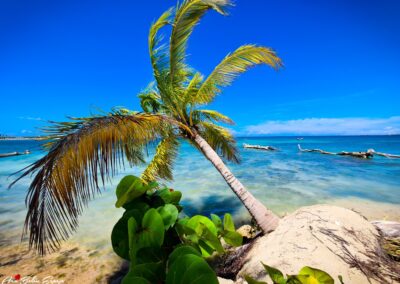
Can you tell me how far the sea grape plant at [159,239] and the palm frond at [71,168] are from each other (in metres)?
0.52

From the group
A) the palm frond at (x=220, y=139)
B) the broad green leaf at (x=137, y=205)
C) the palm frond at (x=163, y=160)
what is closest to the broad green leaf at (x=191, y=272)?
the broad green leaf at (x=137, y=205)

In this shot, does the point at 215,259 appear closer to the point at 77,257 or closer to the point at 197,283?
the point at 77,257

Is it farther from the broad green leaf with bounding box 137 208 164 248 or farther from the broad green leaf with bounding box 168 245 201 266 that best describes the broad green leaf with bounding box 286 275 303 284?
the broad green leaf with bounding box 137 208 164 248

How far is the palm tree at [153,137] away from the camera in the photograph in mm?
1660

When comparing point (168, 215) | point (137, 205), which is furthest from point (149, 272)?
point (137, 205)

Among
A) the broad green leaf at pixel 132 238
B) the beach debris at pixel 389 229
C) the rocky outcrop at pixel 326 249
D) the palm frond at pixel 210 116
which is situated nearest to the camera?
the broad green leaf at pixel 132 238

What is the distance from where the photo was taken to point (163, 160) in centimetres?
445

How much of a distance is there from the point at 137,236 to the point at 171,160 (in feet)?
13.3

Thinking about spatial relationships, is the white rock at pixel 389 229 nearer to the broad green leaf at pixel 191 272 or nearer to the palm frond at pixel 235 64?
the palm frond at pixel 235 64

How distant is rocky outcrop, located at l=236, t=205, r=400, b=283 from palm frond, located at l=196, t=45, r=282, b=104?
2677 mm

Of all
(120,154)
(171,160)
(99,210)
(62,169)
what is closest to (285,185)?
(171,160)

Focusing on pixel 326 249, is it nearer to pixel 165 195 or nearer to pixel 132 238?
pixel 165 195

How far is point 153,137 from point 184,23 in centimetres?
A: 219

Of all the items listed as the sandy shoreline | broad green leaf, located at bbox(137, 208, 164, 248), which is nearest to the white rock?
broad green leaf, located at bbox(137, 208, 164, 248)
